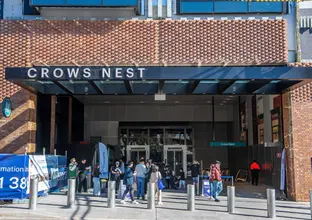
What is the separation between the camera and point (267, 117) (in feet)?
70.6

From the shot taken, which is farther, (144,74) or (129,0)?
(129,0)

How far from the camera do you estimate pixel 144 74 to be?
46.8 ft

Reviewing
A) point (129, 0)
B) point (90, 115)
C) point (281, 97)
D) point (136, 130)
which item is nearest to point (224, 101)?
point (136, 130)

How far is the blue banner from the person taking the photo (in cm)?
1296

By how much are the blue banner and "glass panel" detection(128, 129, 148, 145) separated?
18.1 meters

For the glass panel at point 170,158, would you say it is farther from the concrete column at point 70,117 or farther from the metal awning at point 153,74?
the metal awning at point 153,74

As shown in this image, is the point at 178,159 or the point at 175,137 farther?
the point at 175,137

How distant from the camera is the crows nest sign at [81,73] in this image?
13797 mm

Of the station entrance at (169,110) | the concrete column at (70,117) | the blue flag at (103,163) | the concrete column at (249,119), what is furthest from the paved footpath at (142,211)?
the concrete column at (249,119)

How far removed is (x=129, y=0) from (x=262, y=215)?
10.3 metres

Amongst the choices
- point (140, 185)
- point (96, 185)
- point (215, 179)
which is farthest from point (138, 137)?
point (215, 179)

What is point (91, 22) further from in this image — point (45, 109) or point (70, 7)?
point (45, 109)

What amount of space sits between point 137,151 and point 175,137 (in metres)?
3.28

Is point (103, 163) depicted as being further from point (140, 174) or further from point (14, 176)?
point (14, 176)
